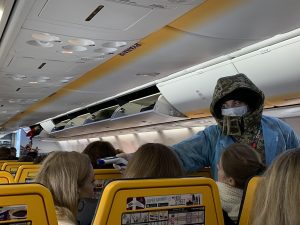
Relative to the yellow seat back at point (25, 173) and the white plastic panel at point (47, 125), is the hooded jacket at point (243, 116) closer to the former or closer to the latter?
the yellow seat back at point (25, 173)

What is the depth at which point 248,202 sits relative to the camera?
6.75 feet

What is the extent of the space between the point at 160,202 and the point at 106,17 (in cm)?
207

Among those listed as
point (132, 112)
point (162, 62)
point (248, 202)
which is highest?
point (162, 62)

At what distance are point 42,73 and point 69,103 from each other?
177 inches

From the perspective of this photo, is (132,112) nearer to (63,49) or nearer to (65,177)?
(63,49)

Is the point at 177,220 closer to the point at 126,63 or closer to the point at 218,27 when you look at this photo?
the point at 218,27

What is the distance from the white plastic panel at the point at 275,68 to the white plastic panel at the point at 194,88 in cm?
34

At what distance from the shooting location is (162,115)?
8.70 meters

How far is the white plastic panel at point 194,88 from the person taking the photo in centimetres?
595

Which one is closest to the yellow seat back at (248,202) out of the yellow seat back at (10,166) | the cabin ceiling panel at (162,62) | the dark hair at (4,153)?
the cabin ceiling panel at (162,62)

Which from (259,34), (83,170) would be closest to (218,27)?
(259,34)

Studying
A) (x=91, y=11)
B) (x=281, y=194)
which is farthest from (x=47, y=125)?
(x=281, y=194)

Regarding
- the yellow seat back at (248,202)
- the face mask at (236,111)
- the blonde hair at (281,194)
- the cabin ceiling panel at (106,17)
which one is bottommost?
the yellow seat back at (248,202)

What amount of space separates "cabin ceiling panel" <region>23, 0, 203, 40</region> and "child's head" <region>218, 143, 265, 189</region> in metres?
1.17
